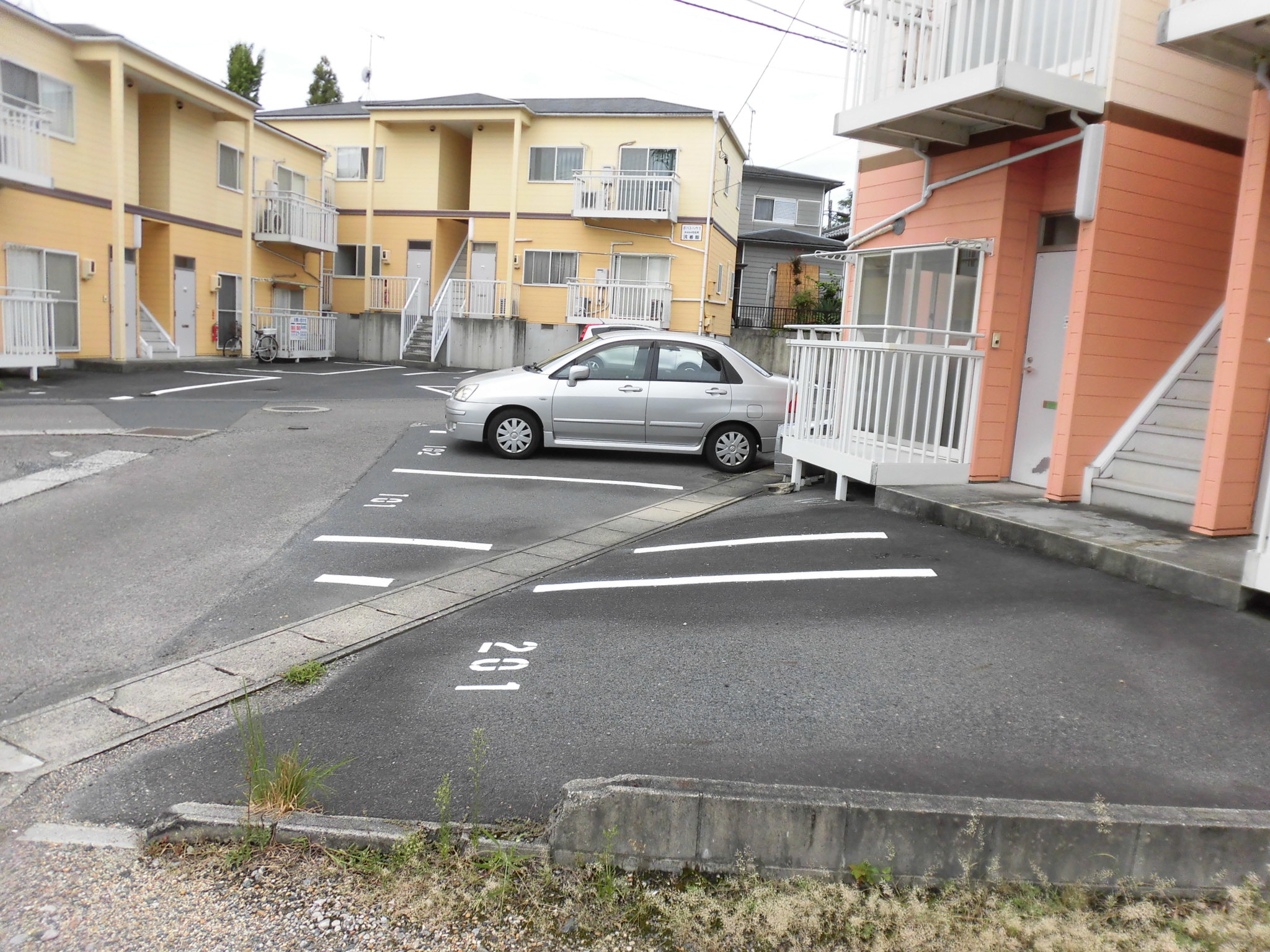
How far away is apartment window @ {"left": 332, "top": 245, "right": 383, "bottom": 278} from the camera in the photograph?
95.3ft

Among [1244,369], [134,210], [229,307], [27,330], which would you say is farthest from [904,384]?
[229,307]

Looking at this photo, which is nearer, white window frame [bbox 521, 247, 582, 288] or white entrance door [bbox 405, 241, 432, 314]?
white window frame [bbox 521, 247, 582, 288]

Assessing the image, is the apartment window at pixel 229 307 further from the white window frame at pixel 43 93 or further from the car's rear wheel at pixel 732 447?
the car's rear wheel at pixel 732 447

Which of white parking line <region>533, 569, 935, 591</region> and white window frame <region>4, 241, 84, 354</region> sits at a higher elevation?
white window frame <region>4, 241, 84, 354</region>

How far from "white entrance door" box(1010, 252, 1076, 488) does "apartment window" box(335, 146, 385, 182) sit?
985 inches

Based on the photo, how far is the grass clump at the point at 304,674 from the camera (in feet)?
15.0

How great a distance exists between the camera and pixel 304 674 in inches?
181

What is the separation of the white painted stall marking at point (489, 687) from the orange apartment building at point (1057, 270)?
4.66m

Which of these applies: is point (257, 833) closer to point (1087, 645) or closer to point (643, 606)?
→ point (643, 606)

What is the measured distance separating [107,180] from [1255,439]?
70.6 feet

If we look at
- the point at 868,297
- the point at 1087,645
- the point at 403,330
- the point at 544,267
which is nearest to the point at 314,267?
the point at 403,330

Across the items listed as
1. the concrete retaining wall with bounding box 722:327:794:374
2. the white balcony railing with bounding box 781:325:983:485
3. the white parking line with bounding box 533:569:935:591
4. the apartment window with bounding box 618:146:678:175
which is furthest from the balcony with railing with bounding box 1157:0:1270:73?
the concrete retaining wall with bounding box 722:327:794:374

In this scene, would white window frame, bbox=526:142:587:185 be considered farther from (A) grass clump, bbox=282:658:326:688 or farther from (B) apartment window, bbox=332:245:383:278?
(A) grass clump, bbox=282:658:326:688

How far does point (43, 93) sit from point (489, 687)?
64.2 feet
